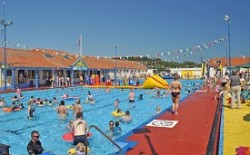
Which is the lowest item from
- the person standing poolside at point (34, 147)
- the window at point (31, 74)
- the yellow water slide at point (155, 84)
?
the person standing poolside at point (34, 147)

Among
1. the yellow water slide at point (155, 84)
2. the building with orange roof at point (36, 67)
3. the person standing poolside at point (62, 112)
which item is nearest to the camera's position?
the person standing poolside at point (62, 112)

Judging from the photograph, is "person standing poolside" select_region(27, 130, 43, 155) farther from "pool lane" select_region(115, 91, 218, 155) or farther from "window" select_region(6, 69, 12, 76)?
"window" select_region(6, 69, 12, 76)

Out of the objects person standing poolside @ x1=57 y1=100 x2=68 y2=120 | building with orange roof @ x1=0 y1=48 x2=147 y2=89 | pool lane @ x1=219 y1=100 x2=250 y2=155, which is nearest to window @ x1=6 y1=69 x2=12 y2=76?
building with orange roof @ x1=0 y1=48 x2=147 y2=89

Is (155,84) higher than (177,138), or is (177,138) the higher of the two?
(155,84)

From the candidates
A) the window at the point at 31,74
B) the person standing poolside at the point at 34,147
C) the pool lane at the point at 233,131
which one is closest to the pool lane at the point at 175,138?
the pool lane at the point at 233,131

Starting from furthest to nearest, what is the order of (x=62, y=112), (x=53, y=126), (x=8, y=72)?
(x=8, y=72), (x=62, y=112), (x=53, y=126)

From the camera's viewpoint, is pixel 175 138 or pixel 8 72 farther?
pixel 8 72

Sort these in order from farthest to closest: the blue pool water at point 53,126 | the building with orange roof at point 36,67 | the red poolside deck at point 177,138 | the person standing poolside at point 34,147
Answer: the building with orange roof at point 36,67, the blue pool water at point 53,126, the person standing poolside at point 34,147, the red poolside deck at point 177,138

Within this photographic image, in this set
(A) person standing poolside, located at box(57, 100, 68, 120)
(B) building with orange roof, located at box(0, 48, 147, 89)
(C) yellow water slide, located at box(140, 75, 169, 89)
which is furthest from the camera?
(B) building with orange roof, located at box(0, 48, 147, 89)

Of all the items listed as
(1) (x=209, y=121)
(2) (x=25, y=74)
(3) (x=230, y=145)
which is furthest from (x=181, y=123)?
(2) (x=25, y=74)

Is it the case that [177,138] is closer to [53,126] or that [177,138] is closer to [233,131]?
[233,131]

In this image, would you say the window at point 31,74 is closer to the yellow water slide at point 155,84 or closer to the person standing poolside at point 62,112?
the yellow water slide at point 155,84

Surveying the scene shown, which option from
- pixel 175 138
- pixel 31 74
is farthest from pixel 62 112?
pixel 31 74

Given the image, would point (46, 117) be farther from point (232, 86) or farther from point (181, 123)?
point (232, 86)
